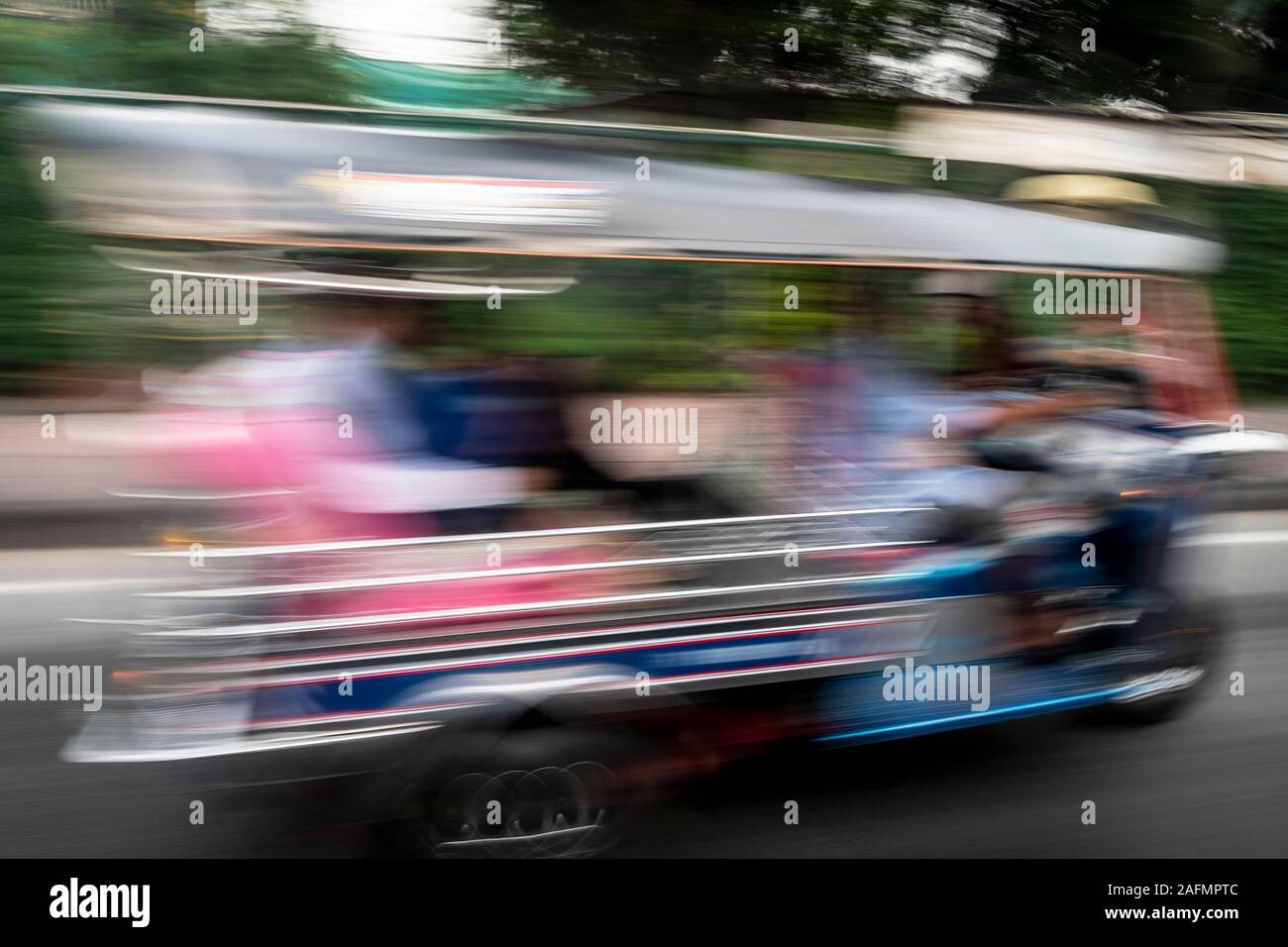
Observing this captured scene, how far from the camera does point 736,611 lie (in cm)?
301

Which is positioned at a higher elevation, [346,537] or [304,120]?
[304,120]

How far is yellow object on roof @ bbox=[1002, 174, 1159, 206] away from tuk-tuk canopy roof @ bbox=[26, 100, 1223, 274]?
2.18ft

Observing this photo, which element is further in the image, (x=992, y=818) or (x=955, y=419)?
(x=955, y=419)

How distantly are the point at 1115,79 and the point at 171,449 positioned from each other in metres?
8.56

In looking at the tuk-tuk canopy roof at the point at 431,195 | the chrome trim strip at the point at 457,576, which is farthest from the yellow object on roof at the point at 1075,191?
the chrome trim strip at the point at 457,576

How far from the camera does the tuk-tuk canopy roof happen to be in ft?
9.16

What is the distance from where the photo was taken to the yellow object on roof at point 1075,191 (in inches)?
147

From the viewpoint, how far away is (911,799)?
11.4ft

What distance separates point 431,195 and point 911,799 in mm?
2113

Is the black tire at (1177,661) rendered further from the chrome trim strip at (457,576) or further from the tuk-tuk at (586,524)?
the chrome trim strip at (457,576)

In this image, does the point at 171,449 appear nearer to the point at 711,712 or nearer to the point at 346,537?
the point at 346,537

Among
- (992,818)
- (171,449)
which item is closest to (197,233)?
(171,449)

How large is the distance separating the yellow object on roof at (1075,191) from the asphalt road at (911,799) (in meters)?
1.67

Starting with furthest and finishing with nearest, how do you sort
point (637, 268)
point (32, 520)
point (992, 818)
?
point (32, 520)
point (992, 818)
point (637, 268)
